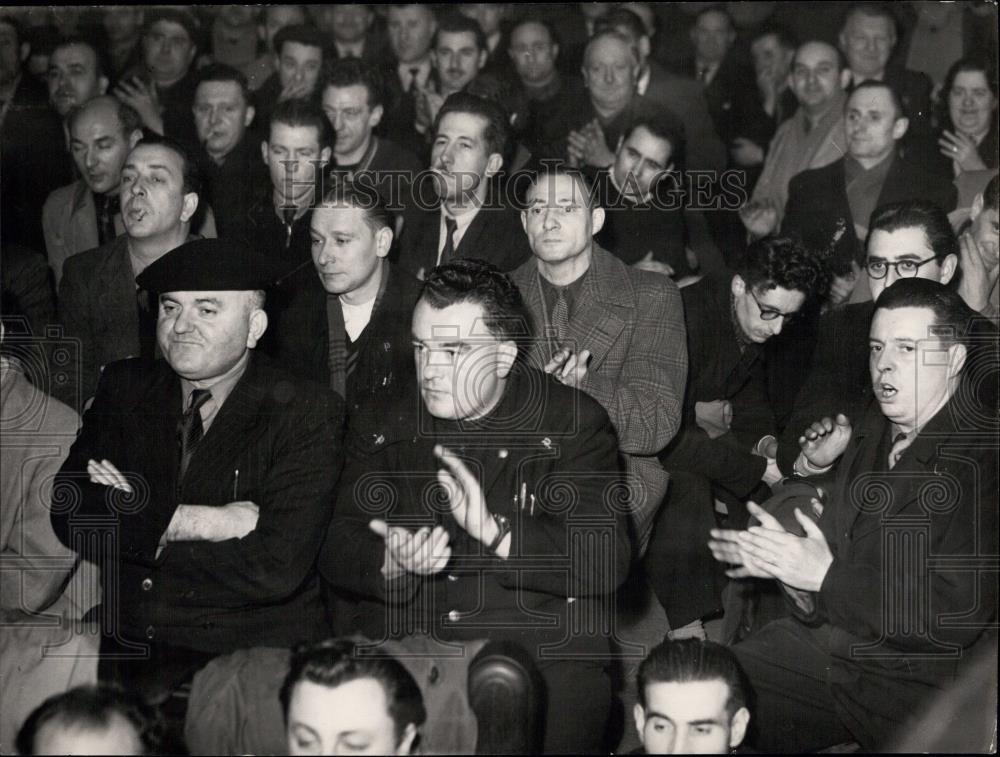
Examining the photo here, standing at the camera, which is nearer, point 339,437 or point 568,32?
point 339,437

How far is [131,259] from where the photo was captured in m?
4.22

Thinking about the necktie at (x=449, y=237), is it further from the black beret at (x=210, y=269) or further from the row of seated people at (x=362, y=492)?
the black beret at (x=210, y=269)

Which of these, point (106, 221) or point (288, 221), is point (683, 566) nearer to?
point (288, 221)

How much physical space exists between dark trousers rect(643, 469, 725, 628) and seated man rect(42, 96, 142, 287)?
7.09 feet

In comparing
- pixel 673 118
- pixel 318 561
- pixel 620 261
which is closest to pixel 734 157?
pixel 673 118

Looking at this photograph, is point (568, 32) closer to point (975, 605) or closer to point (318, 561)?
point (318, 561)

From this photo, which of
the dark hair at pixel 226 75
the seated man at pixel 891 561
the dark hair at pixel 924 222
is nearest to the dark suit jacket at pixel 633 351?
the seated man at pixel 891 561

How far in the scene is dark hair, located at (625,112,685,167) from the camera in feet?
13.9

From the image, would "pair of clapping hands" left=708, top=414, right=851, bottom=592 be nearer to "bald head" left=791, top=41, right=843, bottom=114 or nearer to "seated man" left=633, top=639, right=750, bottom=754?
"seated man" left=633, top=639, right=750, bottom=754

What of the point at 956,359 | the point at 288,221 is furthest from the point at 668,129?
the point at 288,221

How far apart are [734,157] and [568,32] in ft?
2.42

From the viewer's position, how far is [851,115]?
4.27m

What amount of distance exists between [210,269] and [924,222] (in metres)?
2.43

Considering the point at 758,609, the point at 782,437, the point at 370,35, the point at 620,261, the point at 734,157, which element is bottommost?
the point at 758,609
